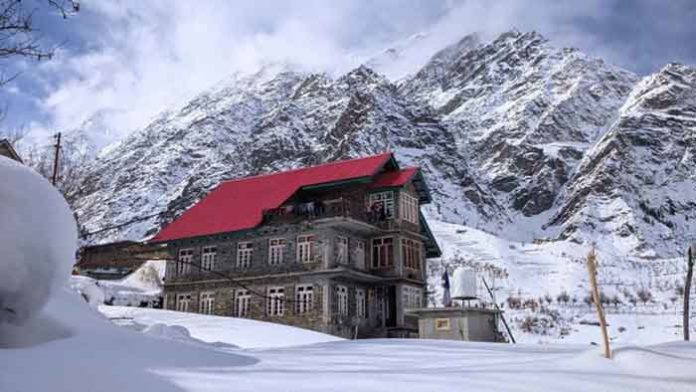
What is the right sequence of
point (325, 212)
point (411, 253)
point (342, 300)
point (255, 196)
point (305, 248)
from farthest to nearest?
point (255, 196), point (411, 253), point (305, 248), point (342, 300), point (325, 212)

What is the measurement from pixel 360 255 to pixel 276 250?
3.94 meters

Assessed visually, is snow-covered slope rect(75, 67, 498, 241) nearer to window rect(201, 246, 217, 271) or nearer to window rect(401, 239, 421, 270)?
window rect(201, 246, 217, 271)

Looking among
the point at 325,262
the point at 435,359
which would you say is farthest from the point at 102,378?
the point at 325,262

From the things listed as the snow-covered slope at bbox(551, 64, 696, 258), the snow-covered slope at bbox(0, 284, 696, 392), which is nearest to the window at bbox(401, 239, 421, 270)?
the snow-covered slope at bbox(0, 284, 696, 392)

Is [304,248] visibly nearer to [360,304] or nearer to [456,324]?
[360,304]

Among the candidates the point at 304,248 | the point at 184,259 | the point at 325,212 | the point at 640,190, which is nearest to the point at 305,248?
the point at 304,248

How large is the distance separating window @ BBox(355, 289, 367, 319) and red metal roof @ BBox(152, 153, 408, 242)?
5.35m

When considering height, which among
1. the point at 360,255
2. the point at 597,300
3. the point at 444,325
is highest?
the point at 360,255

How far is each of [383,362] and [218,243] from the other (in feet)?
90.1

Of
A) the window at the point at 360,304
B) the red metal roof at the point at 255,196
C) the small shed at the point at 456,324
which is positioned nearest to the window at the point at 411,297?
the window at the point at 360,304

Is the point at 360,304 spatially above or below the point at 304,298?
below

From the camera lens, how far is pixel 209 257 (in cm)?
3244

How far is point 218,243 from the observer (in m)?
32.2

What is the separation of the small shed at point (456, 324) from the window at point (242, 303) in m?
12.5
